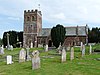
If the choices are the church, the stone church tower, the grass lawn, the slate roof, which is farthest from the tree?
the grass lawn

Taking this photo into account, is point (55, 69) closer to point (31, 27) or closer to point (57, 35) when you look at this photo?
point (57, 35)

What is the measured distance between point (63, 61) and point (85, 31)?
60947 millimetres

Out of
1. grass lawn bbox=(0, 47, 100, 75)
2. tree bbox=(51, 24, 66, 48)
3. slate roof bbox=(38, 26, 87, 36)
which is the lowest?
grass lawn bbox=(0, 47, 100, 75)

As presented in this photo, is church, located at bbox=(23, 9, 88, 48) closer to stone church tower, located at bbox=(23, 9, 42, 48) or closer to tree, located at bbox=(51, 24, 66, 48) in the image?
stone church tower, located at bbox=(23, 9, 42, 48)

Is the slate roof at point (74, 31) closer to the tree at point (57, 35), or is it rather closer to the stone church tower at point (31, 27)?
the stone church tower at point (31, 27)

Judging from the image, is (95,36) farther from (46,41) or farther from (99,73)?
(99,73)

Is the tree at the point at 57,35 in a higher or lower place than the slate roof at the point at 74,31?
lower

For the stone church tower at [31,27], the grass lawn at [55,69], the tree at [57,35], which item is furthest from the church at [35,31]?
the grass lawn at [55,69]

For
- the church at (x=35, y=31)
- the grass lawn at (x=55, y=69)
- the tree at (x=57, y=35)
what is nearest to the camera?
the grass lawn at (x=55, y=69)

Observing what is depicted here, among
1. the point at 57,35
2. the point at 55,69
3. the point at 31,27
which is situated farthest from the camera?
the point at 31,27

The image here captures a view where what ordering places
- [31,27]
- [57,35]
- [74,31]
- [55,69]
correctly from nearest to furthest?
[55,69] < [57,35] < [31,27] < [74,31]

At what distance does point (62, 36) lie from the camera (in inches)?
2527

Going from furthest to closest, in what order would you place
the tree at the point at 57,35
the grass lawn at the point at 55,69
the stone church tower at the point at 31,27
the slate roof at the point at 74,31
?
the stone church tower at the point at 31,27 → the slate roof at the point at 74,31 → the tree at the point at 57,35 → the grass lawn at the point at 55,69

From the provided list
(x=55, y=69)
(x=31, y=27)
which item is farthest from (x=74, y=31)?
(x=55, y=69)
